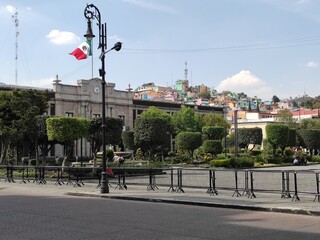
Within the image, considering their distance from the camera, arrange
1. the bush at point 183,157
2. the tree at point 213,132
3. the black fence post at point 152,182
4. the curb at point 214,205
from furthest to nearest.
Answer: the tree at point 213,132
the bush at point 183,157
the black fence post at point 152,182
the curb at point 214,205

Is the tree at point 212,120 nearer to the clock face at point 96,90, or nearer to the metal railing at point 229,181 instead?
the clock face at point 96,90

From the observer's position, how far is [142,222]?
39.4 ft

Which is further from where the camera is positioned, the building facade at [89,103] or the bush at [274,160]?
the building facade at [89,103]

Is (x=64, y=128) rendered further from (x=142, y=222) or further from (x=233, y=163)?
(x=142, y=222)

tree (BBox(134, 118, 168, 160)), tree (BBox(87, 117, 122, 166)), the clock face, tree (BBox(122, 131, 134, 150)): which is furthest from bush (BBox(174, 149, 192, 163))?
the clock face

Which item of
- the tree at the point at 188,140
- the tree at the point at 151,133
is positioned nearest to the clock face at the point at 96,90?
the tree at the point at 188,140

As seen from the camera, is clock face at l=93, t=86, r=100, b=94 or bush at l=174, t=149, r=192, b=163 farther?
clock face at l=93, t=86, r=100, b=94

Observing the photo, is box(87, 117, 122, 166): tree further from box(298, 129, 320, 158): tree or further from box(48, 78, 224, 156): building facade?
box(298, 129, 320, 158): tree

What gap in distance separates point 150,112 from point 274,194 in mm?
59853

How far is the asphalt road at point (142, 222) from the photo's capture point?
32.9 feet

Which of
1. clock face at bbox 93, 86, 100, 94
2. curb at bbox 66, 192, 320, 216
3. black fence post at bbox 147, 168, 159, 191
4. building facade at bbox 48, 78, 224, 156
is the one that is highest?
clock face at bbox 93, 86, 100, 94

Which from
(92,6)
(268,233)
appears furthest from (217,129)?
(268,233)

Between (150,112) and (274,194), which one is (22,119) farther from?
(150,112)

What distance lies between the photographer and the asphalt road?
1002 cm
